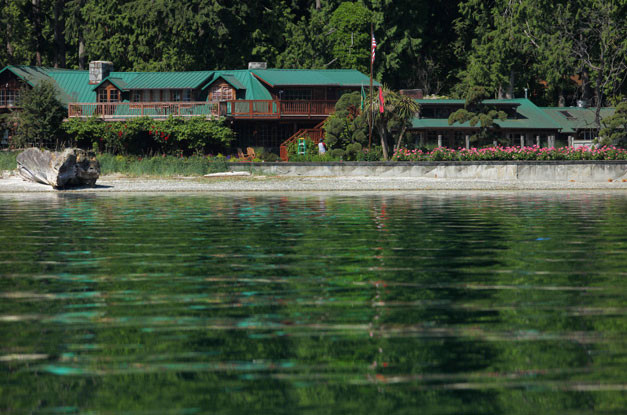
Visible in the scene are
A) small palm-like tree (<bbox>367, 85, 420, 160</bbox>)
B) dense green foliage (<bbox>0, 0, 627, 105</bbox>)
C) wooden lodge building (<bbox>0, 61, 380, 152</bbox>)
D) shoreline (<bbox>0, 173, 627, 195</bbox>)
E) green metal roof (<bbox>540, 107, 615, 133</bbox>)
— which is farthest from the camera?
dense green foliage (<bbox>0, 0, 627, 105</bbox>)

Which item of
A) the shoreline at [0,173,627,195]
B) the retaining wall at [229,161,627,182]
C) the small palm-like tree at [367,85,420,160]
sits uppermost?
the small palm-like tree at [367,85,420,160]

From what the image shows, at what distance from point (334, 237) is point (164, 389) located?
36.3ft

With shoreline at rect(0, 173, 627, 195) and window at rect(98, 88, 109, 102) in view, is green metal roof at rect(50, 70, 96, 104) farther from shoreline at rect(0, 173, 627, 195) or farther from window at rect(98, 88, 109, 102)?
shoreline at rect(0, 173, 627, 195)

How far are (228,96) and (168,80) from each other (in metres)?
5.04

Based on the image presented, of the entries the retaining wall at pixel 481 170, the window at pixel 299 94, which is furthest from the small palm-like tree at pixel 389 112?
the window at pixel 299 94

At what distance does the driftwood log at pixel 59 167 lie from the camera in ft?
122

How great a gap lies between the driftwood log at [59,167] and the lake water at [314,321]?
18.6m

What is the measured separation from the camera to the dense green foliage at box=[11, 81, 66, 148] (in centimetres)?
6131

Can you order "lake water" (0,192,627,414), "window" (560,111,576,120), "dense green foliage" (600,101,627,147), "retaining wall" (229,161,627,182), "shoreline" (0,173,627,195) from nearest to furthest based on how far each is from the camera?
"lake water" (0,192,627,414)
"shoreline" (0,173,627,195)
"retaining wall" (229,161,627,182)
"dense green foliage" (600,101,627,147)
"window" (560,111,576,120)

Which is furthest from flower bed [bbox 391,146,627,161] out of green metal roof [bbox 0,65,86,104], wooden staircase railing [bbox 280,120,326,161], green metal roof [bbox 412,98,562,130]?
green metal roof [bbox 0,65,86,104]

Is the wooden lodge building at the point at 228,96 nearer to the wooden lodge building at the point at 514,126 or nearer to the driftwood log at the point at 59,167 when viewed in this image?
the wooden lodge building at the point at 514,126

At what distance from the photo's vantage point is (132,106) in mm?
62250

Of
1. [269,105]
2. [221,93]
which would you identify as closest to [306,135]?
[269,105]

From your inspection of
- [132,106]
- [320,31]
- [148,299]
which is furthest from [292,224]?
[320,31]
